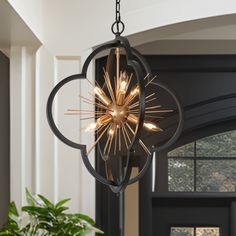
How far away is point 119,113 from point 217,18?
2.97ft

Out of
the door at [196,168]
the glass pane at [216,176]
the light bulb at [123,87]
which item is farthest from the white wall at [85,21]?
the glass pane at [216,176]

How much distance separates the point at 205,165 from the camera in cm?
319

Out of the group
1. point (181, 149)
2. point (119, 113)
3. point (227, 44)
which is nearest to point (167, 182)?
point (181, 149)

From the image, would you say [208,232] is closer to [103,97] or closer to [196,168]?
[196,168]

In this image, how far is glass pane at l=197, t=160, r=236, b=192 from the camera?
3188mm

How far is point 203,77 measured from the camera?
10.1 ft

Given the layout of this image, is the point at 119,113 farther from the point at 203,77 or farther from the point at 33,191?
the point at 203,77

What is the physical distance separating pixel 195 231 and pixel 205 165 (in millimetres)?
385

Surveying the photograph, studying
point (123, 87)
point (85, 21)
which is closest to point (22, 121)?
point (85, 21)

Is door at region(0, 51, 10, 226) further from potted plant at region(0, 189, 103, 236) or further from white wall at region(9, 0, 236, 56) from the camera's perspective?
potted plant at region(0, 189, 103, 236)

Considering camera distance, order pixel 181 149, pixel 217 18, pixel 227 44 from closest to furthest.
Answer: pixel 217 18
pixel 227 44
pixel 181 149

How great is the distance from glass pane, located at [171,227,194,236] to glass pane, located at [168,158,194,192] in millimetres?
219

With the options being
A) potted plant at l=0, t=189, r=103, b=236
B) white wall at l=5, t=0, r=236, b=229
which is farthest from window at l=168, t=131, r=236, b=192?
potted plant at l=0, t=189, r=103, b=236

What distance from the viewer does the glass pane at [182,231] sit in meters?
3.20
